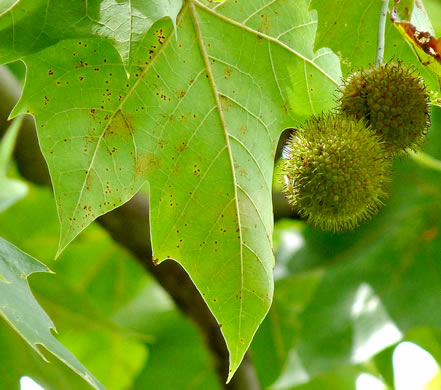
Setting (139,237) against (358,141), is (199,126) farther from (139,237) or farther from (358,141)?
(139,237)

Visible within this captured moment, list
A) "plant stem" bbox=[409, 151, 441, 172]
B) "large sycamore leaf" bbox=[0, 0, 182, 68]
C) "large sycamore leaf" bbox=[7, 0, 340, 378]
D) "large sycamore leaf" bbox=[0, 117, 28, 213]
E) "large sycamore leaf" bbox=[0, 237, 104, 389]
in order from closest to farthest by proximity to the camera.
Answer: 1. "large sycamore leaf" bbox=[0, 237, 104, 389]
2. "large sycamore leaf" bbox=[0, 0, 182, 68]
3. "large sycamore leaf" bbox=[7, 0, 340, 378]
4. "large sycamore leaf" bbox=[0, 117, 28, 213]
5. "plant stem" bbox=[409, 151, 441, 172]

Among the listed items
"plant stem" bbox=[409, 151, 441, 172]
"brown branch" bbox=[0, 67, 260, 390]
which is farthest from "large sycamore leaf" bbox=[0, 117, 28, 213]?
"plant stem" bbox=[409, 151, 441, 172]

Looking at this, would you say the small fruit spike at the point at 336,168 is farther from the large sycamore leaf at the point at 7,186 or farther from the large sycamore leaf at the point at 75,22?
the large sycamore leaf at the point at 7,186

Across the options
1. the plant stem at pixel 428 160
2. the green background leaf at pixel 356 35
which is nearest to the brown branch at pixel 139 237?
the plant stem at pixel 428 160

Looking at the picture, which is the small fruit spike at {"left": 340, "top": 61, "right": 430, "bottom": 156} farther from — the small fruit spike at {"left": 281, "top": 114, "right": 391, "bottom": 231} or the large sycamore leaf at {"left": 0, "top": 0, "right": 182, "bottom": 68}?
the large sycamore leaf at {"left": 0, "top": 0, "right": 182, "bottom": 68}

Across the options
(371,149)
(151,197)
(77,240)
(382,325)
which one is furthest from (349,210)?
(77,240)

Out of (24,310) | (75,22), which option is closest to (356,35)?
(75,22)
